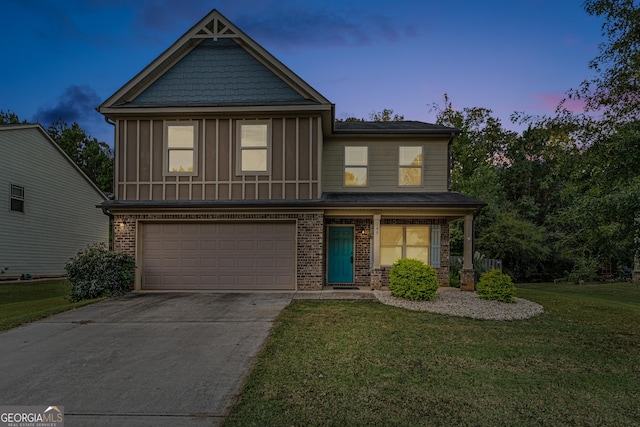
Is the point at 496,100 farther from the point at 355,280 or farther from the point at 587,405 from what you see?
the point at 587,405

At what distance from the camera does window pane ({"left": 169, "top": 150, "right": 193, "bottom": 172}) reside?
11461 millimetres

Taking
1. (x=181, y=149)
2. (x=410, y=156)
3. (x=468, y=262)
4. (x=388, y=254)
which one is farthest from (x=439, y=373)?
(x=181, y=149)

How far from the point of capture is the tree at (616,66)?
8.14 m

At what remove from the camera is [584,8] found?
8.85m

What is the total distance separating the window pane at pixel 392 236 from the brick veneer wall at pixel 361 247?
1.87 ft

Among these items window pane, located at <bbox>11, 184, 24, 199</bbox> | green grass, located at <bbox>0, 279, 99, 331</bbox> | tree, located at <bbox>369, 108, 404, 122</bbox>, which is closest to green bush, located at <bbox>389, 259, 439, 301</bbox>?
green grass, located at <bbox>0, 279, 99, 331</bbox>

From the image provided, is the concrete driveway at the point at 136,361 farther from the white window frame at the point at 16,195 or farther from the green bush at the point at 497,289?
the white window frame at the point at 16,195

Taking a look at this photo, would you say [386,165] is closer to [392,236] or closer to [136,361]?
[392,236]

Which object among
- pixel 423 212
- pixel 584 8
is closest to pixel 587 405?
pixel 423 212

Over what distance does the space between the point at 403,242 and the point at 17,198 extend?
639 inches

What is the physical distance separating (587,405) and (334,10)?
59.3 feet

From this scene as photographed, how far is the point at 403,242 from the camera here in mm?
12594

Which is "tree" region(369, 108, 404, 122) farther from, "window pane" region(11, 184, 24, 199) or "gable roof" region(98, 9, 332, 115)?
"window pane" region(11, 184, 24, 199)

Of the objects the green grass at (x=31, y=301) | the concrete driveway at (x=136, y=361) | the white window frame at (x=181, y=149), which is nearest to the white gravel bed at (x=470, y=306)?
the concrete driveway at (x=136, y=361)
